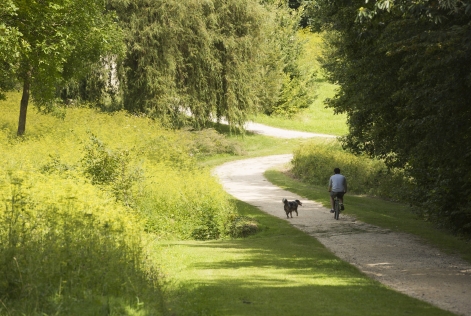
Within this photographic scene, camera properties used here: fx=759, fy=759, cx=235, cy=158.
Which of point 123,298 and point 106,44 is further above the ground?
point 106,44

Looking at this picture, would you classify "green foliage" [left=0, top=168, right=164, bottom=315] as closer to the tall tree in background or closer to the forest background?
the forest background

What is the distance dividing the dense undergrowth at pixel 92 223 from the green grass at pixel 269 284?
1.98 ft

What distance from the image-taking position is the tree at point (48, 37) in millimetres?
22344

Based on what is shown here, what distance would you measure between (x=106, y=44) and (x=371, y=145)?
1083cm

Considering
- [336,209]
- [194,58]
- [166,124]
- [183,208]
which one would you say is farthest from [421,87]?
[194,58]

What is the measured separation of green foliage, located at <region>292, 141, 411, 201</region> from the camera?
31581 mm

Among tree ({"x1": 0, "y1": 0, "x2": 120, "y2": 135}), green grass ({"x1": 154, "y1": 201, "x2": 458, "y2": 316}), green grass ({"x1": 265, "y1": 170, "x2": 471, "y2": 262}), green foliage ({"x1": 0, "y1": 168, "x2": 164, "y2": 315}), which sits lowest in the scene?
green grass ({"x1": 265, "y1": 170, "x2": 471, "y2": 262})

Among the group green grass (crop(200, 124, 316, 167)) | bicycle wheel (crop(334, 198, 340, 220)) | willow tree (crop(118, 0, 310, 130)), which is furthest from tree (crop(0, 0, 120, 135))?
green grass (crop(200, 124, 316, 167))

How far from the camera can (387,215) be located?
2516cm

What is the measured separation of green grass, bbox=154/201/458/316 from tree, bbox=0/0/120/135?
9141 mm

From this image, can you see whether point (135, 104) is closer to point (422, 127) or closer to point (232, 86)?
point (232, 86)

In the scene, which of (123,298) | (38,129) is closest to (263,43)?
(38,129)

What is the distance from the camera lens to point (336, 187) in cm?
2258

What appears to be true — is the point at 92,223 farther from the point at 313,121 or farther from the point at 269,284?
the point at 313,121
